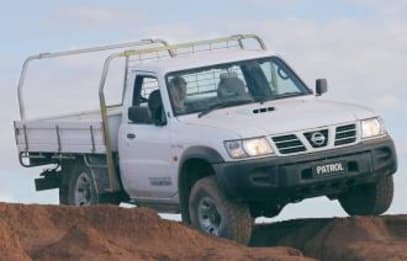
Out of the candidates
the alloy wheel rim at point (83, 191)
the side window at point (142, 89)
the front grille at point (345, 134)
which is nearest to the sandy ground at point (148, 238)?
the front grille at point (345, 134)

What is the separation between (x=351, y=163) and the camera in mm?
15422

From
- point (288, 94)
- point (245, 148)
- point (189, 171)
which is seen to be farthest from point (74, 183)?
point (245, 148)

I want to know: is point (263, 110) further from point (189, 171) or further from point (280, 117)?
point (189, 171)

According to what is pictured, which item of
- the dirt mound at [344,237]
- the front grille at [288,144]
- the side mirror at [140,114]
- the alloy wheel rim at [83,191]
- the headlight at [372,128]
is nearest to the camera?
the dirt mound at [344,237]

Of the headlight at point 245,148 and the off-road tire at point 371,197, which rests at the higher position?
the headlight at point 245,148

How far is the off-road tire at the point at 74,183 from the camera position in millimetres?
18219

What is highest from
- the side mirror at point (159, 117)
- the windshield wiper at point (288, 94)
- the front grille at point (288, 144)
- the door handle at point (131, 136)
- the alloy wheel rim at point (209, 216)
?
the windshield wiper at point (288, 94)

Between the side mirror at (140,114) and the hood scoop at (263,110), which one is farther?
the side mirror at (140,114)

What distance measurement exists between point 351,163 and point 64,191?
16.9 ft

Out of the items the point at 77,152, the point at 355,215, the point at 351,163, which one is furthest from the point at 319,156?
the point at 77,152

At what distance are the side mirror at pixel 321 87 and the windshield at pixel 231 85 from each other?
0.11 m

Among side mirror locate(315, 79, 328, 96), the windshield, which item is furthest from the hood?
side mirror locate(315, 79, 328, 96)

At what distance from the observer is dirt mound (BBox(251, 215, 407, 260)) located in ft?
45.6

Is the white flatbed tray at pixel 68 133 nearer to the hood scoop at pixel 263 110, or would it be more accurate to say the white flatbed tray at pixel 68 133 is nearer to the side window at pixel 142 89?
the side window at pixel 142 89
